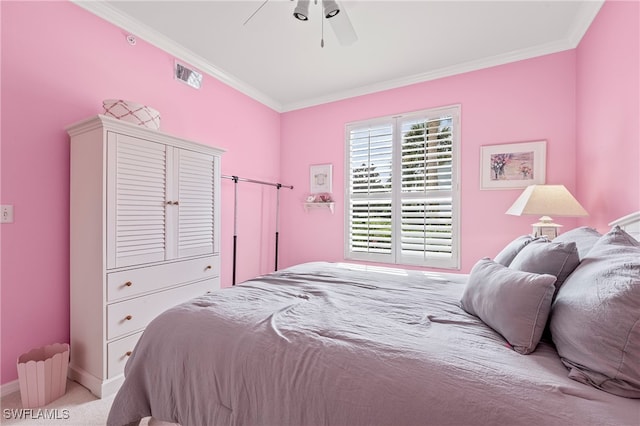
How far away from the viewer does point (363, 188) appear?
345 centimetres

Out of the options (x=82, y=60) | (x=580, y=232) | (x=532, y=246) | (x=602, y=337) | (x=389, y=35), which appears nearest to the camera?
(x=602, y=337)

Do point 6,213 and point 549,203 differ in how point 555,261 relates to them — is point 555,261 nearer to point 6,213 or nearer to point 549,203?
point 549,203

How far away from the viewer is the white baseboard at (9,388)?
5.74ft

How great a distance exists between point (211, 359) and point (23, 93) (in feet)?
6.90

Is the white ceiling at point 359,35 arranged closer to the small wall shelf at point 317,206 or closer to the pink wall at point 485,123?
the pink wall at point 485,123

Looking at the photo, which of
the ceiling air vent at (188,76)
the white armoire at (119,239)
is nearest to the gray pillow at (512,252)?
the white armoire at (119,239)

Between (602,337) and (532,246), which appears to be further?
(532,246)

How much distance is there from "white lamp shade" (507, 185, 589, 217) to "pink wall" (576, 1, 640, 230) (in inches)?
8.0

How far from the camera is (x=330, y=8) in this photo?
1.63m

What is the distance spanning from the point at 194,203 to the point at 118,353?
3.78ft

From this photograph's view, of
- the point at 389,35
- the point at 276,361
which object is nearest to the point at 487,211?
the point at 389,35

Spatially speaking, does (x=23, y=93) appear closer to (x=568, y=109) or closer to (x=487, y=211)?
(x=487, y=211)

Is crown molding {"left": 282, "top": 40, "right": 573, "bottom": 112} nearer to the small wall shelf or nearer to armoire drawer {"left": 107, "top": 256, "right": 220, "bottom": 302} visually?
the small wall shelf

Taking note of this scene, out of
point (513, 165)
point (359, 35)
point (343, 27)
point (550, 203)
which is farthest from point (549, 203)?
point (359, 35)
